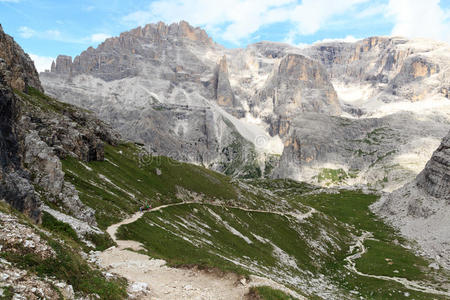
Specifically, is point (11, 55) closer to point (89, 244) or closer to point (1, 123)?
point (1, 123)

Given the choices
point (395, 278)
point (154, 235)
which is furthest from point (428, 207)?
point (154, 235)

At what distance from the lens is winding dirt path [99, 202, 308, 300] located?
2277cm

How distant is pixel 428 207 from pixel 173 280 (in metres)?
158

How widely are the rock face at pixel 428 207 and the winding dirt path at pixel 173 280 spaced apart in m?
105

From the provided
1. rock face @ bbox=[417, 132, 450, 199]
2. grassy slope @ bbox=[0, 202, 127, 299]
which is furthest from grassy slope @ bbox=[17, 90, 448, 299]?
rock face @ bbox=[417, 132, 450, 199]

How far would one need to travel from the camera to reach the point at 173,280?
83.9 ft

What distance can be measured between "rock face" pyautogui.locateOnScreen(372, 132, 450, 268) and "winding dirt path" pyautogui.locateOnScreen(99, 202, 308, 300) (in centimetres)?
10537

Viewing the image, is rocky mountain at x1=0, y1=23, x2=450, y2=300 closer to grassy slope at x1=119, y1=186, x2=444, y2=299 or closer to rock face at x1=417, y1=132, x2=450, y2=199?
grassy slope at x1=119, y1=186, x2=444, y2=299

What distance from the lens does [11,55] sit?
11281cm

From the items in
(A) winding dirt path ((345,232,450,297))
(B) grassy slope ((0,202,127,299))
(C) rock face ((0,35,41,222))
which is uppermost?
(C) rock face ((0,35,41,222))

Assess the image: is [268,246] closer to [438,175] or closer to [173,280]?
[173,280]

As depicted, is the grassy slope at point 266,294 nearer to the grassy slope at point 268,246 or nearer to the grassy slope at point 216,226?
the grassy slope at point 216,226

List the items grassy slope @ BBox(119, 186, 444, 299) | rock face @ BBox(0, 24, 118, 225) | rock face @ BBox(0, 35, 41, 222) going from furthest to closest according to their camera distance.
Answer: grassy slope @ BBox(119, 186, 444, 299) < rock face @ BBox(0, 24, 118, 225) < rock face @ BBox(0, 35, 41, 222)

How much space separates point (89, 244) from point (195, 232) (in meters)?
33.4
